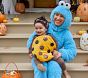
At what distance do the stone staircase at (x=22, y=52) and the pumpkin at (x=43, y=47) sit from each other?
36 centimetres

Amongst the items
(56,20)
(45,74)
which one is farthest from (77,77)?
(56,20)

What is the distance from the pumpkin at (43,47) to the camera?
3127mm

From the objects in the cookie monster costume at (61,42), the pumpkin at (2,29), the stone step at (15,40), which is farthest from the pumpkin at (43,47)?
the pumpkin at (2,29)

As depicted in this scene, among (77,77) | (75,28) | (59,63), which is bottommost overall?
(77,77)

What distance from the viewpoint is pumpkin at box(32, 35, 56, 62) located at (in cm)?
313

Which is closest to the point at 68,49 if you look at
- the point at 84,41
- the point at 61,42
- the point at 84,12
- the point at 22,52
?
the point at 61,42

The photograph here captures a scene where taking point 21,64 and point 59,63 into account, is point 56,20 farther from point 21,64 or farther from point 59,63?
point 21,64

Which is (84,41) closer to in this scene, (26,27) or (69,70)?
(69,70)

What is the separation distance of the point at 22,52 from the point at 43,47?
2.03 feet

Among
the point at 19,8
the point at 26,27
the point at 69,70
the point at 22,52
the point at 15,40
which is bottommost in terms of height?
the point at 69,70

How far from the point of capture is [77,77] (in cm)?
351

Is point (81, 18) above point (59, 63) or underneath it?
above

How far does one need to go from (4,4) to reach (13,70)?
267 centimetres

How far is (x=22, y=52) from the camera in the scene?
3.72 meters
